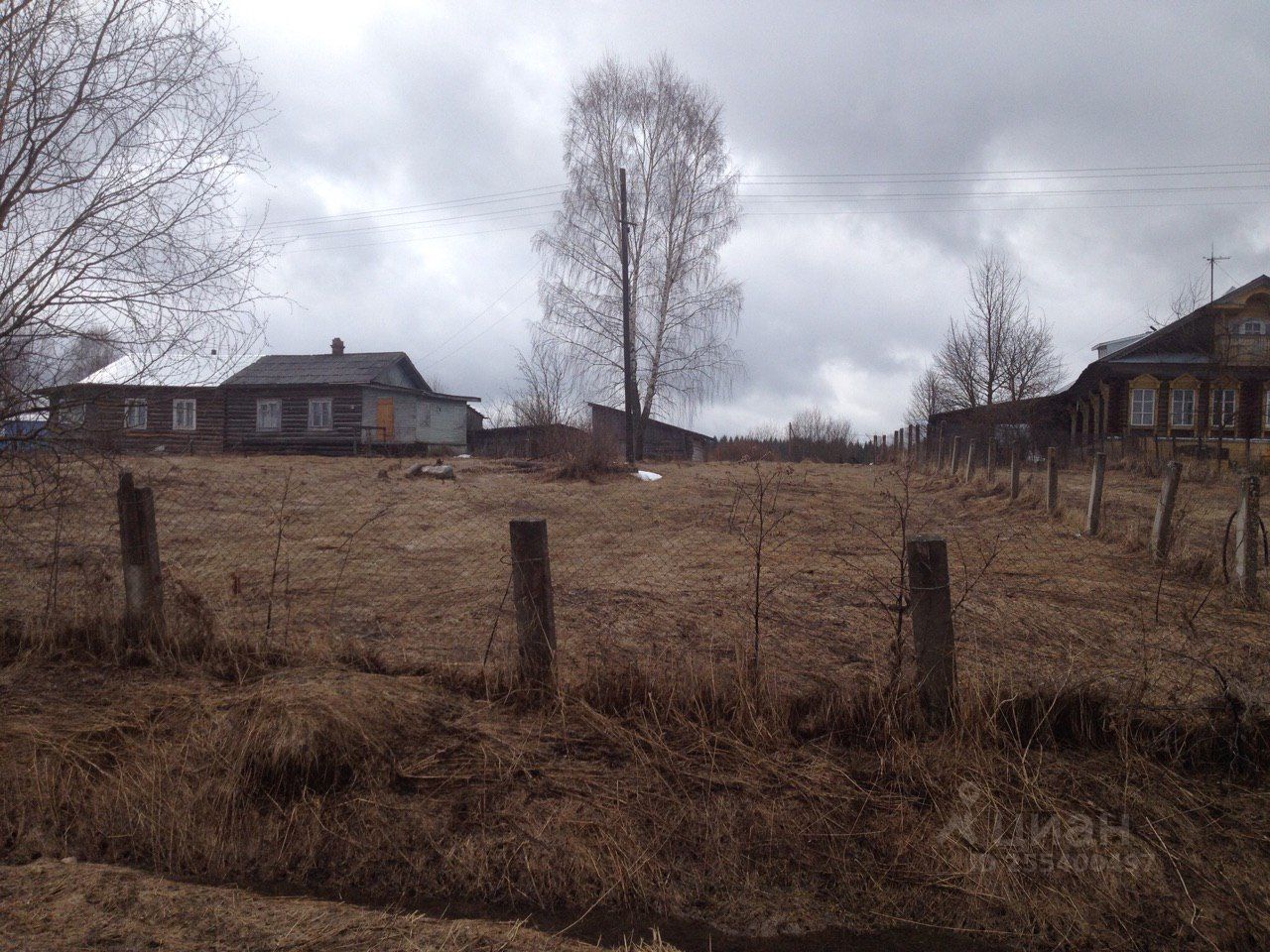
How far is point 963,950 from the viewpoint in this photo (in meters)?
2.78

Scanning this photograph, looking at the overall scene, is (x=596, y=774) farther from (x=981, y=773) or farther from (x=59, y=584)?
(x=59, y=584)

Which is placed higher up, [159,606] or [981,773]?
[159,606]

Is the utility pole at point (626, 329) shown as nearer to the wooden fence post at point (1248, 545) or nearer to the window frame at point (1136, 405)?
the window frame at point (1136, 405)

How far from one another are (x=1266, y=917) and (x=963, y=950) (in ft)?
3.21

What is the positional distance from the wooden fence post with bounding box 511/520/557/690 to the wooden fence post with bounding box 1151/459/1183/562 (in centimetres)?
588

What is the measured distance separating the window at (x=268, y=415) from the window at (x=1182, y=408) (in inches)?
1355

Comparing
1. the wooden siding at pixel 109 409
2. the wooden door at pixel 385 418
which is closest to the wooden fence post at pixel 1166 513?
the wooden siding at pixel 109 409

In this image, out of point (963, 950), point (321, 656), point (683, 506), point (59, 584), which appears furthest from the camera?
point (683, 506)

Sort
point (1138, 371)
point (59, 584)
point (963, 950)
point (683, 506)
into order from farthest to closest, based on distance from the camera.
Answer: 1. point (1138, 371)
2. point (683, 506)
3. point (59, 584)
4. point (963, 950)

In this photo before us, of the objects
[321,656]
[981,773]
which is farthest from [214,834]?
[981,773]

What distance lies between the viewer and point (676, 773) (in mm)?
3531

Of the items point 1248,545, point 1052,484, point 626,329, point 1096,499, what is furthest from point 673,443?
point 1248,545

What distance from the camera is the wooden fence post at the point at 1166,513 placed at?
7.53 metres

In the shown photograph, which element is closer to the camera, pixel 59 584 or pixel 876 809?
pixel 876 809
